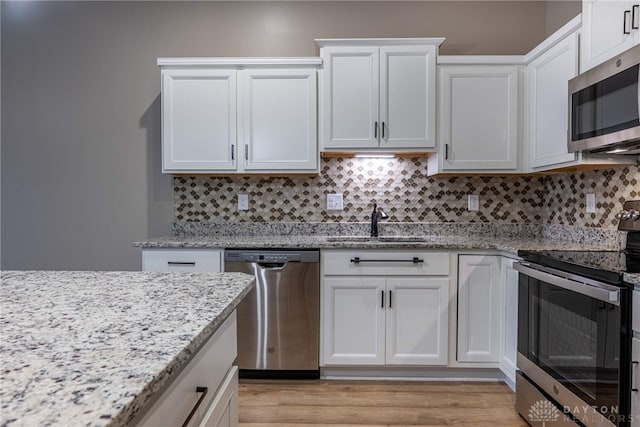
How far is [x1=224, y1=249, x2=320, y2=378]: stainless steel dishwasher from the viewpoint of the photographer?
7.86 feet

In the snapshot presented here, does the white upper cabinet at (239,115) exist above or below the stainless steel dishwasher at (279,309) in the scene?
above

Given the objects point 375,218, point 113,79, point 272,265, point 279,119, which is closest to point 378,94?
point 279,119

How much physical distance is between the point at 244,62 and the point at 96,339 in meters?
2.29

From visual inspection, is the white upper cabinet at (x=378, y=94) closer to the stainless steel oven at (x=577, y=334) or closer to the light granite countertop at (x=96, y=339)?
the stainless steel oven at (x=577, y=334)

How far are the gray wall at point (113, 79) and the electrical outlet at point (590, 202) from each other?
1.26m

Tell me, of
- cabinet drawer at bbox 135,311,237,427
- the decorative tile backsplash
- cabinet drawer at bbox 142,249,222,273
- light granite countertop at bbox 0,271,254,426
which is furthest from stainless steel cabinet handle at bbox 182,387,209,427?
the decorative tile backsplash

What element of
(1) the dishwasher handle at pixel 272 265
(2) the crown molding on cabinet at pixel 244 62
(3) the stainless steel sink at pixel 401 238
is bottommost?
(1) the dishwasher handle at pixel 272 265

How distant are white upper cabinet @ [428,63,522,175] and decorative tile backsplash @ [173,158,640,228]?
328mm

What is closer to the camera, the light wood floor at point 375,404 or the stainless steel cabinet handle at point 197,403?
the stainless steel cabinet handle at point 197,403

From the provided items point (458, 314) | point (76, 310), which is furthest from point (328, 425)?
point (76, 310)

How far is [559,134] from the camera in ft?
7.20

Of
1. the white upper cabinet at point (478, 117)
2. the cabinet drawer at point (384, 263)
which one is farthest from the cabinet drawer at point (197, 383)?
the white upper cabinet at point (478, 117)

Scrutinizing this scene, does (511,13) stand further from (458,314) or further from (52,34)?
(52,34)

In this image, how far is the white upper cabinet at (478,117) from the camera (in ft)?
8.44
